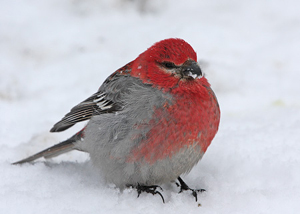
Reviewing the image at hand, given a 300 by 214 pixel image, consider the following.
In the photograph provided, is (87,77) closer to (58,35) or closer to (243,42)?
(58,35)

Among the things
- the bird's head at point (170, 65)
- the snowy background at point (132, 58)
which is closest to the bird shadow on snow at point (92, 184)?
the snowy background at point (132, 58)

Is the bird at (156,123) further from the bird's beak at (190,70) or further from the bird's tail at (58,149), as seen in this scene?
the bird's tail at (58,149)

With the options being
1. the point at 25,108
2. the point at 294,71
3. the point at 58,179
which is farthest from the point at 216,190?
the point at 294,71

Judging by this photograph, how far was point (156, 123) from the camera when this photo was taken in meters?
3.18

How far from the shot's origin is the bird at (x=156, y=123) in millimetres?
3203

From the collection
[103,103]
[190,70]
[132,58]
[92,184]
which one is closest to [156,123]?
[190,70]

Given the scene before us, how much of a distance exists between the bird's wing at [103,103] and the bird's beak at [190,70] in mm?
555

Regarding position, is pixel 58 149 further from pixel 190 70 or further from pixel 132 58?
pixel 132 58

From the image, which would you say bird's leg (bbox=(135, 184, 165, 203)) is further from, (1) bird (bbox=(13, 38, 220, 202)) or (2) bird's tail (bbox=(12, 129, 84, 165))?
(2) bird's tail (bbox=(12, 129, 84, 165))

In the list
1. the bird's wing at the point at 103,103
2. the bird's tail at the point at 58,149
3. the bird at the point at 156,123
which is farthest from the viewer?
the bird's tail at the point at 58,149

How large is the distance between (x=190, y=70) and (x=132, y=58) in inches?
120

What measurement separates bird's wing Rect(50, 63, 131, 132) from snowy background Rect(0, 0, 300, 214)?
1.51 feet

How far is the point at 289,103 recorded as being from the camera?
551 centimetres

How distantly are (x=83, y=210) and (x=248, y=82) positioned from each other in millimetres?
3662
